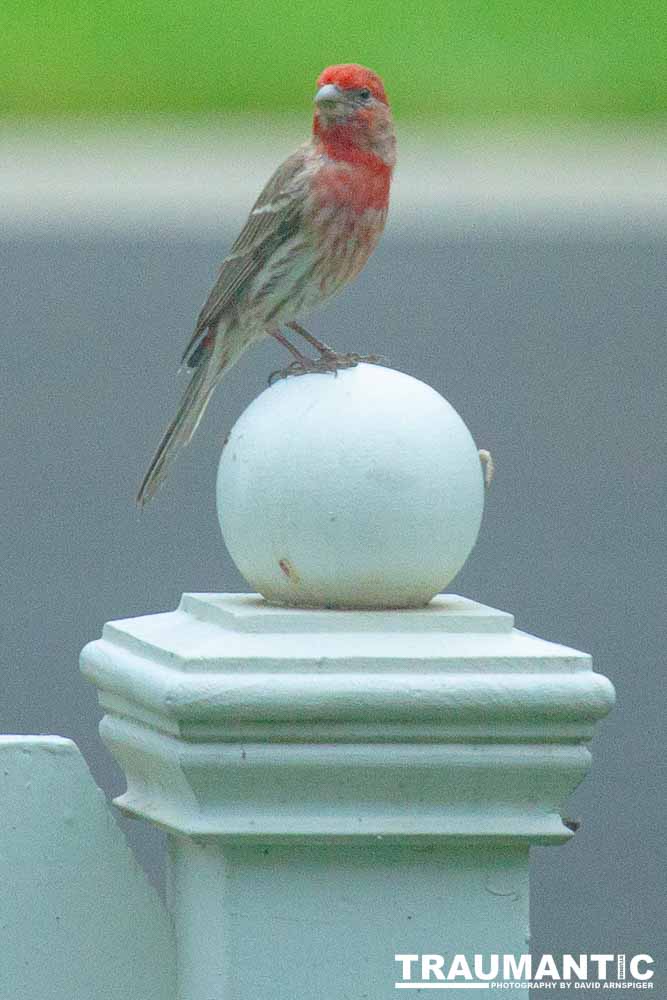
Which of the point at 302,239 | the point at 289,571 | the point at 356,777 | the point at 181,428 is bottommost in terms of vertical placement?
the point at 356,777

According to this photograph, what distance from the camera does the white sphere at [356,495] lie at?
7.72 feet

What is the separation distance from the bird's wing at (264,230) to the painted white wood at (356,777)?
2.16 meters

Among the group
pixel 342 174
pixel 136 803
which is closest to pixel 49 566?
pixel 342 174

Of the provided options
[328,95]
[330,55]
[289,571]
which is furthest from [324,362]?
[330,55]

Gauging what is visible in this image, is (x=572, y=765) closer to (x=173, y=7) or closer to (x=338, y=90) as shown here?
(x=338, y=90)

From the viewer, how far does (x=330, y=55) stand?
12.8 metres

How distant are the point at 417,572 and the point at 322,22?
1097 centimetres

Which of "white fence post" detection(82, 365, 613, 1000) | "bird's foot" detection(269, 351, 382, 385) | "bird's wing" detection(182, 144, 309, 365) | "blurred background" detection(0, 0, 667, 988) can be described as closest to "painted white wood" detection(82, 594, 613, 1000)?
"white fence post" detection(82, 365, 613, 1000)

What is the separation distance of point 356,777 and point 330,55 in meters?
11.1

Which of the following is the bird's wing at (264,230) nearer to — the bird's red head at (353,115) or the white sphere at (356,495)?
the bird's red head at (353,115)

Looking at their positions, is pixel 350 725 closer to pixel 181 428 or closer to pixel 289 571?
pixel 289 571

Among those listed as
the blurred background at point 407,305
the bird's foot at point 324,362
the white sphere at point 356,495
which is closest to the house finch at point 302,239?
→ the bird's foot at point 324,362

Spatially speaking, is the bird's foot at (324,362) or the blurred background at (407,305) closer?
the bird's foot at (324,362)

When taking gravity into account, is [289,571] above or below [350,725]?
above
